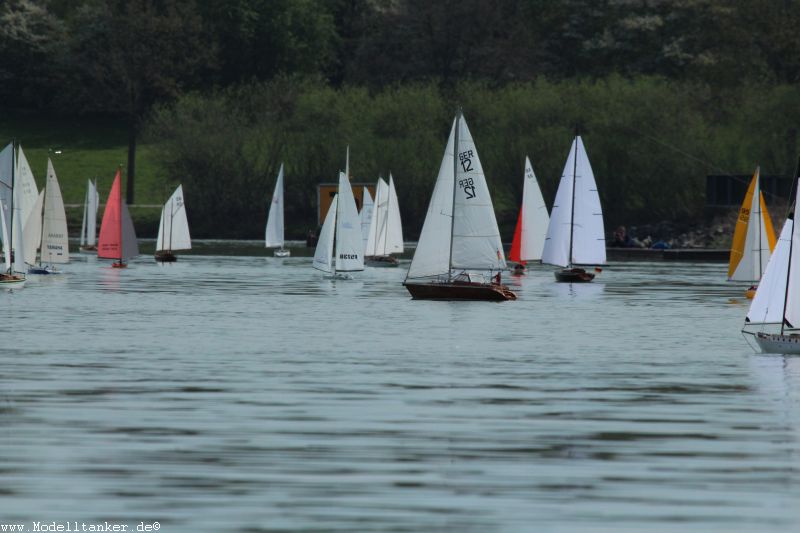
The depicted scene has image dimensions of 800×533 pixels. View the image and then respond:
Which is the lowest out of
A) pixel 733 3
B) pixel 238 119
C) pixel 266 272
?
pixel 266 272

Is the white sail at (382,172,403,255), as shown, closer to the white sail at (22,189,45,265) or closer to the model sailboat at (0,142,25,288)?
the white sail at (22,189,45,265)

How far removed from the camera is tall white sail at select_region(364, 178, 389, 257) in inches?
3878

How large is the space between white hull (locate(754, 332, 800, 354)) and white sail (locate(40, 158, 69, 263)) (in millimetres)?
49443

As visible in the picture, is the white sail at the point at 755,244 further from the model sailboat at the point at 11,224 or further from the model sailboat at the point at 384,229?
the model sailboat at the point at 384,229

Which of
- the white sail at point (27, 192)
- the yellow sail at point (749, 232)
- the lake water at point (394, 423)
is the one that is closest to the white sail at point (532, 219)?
the yellow sail at point (749, 232)

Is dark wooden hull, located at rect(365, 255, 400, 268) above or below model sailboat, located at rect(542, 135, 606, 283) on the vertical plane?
below

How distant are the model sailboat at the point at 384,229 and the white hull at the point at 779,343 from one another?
189 ft

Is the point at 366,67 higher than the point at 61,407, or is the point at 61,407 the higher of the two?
the point at 366,67

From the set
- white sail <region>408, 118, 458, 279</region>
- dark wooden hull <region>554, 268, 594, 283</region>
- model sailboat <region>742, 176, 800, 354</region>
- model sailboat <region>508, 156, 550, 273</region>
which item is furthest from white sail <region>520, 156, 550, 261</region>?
model sailboat <region>742, 176, 800, 354</region>

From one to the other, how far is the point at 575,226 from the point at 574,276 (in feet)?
7.54

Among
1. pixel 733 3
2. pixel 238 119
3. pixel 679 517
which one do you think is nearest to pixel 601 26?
pixel 733 3

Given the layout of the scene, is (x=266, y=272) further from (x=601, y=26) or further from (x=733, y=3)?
(x=601, y=26)

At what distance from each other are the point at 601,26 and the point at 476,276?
319 feet

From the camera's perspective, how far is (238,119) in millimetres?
145750
